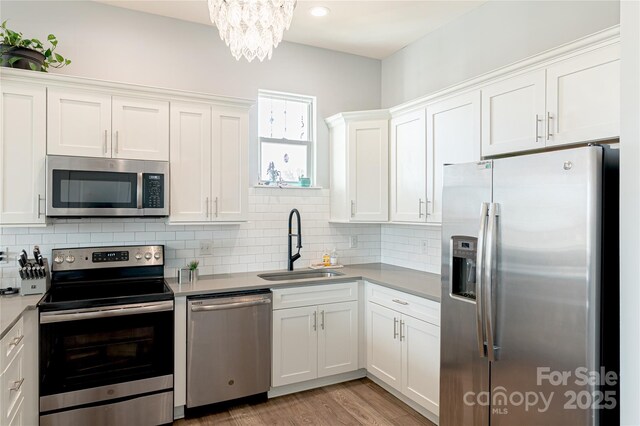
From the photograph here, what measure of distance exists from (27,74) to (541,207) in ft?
10.3

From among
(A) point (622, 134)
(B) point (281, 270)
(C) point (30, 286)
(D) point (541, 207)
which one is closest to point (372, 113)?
(B) point (281, 270)

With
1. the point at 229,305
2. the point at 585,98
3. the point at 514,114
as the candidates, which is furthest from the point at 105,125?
the point at 585,98

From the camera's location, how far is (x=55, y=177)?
2.60 metres

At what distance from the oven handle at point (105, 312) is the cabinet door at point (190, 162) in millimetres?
670

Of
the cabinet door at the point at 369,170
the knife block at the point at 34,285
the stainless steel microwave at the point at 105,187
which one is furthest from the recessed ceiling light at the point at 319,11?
the knife block at the point at 34,285

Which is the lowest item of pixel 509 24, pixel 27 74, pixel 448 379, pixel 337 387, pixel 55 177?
pixel 337 387

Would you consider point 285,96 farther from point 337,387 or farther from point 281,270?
point 337,387

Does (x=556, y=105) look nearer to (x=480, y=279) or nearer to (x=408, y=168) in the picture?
(x=480, y=279)

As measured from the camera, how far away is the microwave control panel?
2.86 meters

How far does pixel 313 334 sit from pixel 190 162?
5.51ft

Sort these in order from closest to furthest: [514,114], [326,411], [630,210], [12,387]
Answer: [630,210] → [12,387] → [514,114] → [326,411]

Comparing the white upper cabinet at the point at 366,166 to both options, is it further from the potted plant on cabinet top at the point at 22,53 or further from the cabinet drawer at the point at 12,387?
the cabinet drawer at the point at 12,387

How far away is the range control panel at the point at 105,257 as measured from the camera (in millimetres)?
2848

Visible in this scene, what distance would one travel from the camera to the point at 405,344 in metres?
2.92
